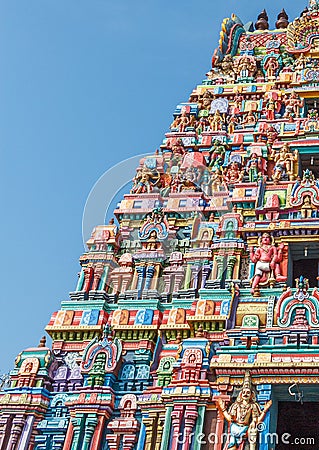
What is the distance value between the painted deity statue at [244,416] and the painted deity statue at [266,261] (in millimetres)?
2635

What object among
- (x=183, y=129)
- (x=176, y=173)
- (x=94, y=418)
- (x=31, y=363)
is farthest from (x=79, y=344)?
(x=183, y=129)

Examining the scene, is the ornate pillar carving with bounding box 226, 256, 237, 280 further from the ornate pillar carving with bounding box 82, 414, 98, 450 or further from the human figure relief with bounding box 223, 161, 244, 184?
the ornate pillar carving with bounding box 82, 414, 98, 450

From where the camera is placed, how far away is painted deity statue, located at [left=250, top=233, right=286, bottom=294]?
49.0 ft

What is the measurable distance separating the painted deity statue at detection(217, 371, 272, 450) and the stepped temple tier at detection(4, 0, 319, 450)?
21 mm

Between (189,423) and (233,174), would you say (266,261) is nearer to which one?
(233,174)

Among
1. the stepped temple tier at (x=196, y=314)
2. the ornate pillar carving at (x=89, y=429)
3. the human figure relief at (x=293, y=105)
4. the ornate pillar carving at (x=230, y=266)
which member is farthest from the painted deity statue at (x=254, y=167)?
the ornate pillar carving at (x=89, y=429)

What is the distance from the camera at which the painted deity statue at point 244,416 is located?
39.1 feet

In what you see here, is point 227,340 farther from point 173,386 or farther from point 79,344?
Result: point 79,344

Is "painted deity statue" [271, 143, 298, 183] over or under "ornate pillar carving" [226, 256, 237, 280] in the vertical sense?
over

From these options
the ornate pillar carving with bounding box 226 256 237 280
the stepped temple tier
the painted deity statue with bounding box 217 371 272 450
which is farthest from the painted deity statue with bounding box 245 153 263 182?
the painted deity statue with bounding box 217 371 272 450

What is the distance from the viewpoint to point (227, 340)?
44.2ft

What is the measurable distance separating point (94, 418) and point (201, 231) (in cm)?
491

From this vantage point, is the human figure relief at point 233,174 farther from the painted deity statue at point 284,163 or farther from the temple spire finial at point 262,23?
the temple spire finial at point 262,23

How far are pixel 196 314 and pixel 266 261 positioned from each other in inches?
69.8
